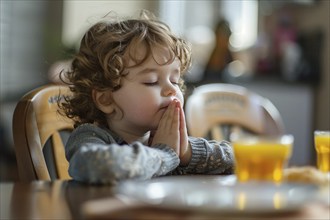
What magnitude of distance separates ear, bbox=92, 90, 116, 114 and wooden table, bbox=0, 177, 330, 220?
295 millimetres

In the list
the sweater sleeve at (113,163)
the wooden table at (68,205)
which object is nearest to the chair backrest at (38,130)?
the wooden table at (68,205)

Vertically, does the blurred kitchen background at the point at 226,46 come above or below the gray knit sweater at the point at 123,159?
below

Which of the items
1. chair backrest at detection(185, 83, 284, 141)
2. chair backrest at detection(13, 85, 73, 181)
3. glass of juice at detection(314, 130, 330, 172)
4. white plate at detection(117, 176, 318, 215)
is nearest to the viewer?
white plate at detection(117, 176, 318, 215)

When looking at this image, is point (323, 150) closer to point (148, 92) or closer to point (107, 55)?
point (148, 92)

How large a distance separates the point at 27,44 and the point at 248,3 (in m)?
1.39

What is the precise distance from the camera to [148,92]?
1.29 metres

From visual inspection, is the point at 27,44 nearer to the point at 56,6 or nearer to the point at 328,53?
the point at 56,6

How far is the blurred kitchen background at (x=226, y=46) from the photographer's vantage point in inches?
137

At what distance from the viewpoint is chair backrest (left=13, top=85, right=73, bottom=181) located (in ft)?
4.18

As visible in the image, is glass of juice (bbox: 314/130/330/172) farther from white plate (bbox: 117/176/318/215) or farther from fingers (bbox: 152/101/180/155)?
white plate (bbox: 117/176/318/215)

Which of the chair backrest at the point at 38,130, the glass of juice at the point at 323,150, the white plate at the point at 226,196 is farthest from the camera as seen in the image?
the chair backrest at the point at 38,130

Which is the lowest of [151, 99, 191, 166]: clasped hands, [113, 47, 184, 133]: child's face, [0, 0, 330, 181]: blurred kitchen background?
[0, 0, 330, 181]: blurred kitchen background

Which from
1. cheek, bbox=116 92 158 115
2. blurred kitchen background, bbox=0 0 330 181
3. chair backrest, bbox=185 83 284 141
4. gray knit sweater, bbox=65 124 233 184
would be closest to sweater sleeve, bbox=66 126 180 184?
gray knit sweater, bbox=65 124 233 184

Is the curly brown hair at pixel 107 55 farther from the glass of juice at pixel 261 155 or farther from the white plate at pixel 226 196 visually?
the white plate at pixel 226 196
